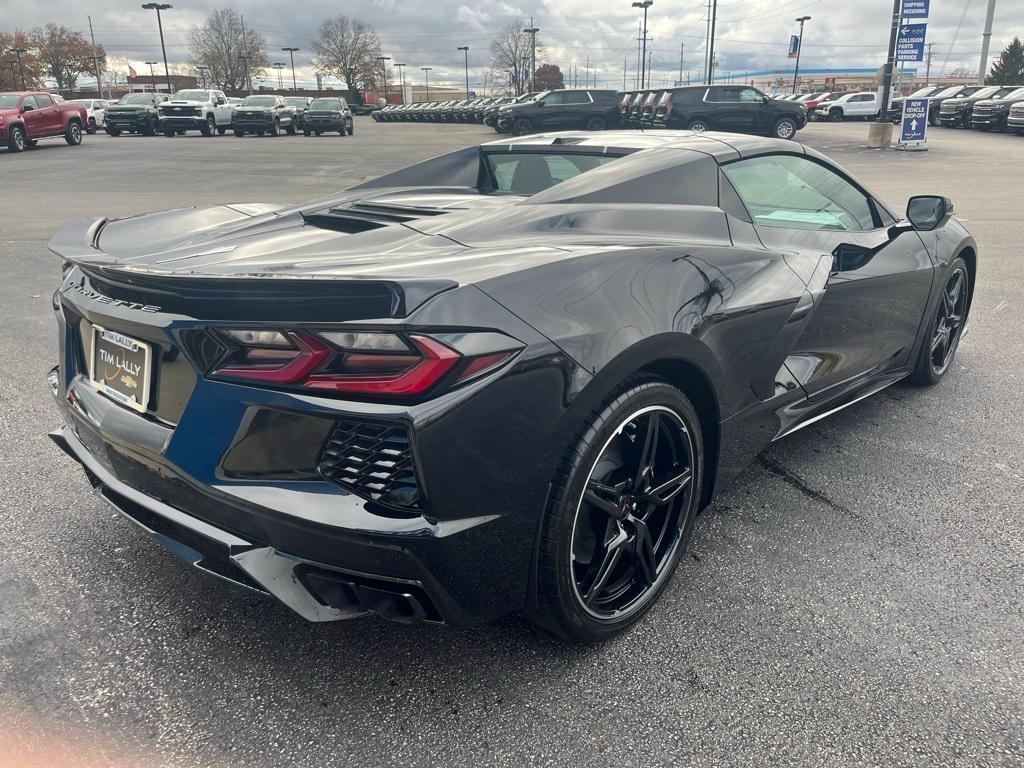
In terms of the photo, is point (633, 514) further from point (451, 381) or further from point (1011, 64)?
point (1011, 64)

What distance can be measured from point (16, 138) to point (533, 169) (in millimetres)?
25564

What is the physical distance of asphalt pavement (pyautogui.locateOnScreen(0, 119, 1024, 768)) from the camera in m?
1.92

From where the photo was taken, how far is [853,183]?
12.1 feet

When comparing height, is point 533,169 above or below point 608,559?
above

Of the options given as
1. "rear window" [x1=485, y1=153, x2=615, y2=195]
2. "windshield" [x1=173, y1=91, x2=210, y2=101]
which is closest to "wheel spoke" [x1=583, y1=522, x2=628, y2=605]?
"rear window" [x1=485, y1=153, x2=615, y2=195]

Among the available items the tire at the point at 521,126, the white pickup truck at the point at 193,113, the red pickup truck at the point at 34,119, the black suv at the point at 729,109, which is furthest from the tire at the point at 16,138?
the black suv at the point at 729,109

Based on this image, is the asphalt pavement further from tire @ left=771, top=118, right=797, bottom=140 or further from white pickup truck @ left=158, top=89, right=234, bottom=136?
white pickup truck @ left=158, top=89, right=234, bottom=136

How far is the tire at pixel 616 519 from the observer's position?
1.98m

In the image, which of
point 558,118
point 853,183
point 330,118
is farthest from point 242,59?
point 853,183

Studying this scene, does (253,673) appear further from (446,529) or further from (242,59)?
(242,59)

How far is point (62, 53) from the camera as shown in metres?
78.8

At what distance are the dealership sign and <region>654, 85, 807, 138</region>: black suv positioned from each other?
11.4 ft

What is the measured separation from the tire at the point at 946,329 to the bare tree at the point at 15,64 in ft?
285

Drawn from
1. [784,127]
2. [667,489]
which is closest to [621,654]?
[667,489]
